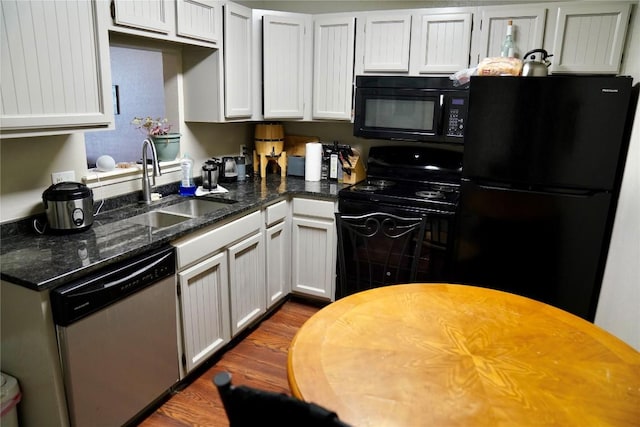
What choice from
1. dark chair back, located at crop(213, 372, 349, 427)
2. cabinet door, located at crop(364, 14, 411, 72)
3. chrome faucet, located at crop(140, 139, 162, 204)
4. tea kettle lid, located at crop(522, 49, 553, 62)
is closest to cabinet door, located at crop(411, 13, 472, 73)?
cabinet door, located at crop(364, 14, 411, 72)

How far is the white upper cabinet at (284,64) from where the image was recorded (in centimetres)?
302

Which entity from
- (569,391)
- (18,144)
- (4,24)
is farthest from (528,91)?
(18,144)

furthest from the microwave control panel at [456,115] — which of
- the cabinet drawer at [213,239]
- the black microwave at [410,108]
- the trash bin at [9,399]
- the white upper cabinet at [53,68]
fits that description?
the trash bin at [9,399]

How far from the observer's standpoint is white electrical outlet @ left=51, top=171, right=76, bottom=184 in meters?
2.09

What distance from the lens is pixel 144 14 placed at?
2.14 meters

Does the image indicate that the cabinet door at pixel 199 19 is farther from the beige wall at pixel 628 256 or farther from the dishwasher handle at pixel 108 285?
the beige wall at pixel 628 256

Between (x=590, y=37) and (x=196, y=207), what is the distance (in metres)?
2.53

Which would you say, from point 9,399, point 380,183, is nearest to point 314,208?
point 380,183

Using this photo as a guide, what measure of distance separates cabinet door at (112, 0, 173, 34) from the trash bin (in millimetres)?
1569

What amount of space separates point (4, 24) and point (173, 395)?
179cm

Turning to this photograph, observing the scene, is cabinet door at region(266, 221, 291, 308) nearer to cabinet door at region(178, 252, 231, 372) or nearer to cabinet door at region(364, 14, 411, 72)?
cabinet door at region(178, 252, 231, 372)

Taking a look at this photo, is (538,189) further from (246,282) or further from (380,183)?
(246,282)

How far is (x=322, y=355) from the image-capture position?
1277 millimetres

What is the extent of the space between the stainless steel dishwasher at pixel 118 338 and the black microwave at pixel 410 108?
165 centimetres
